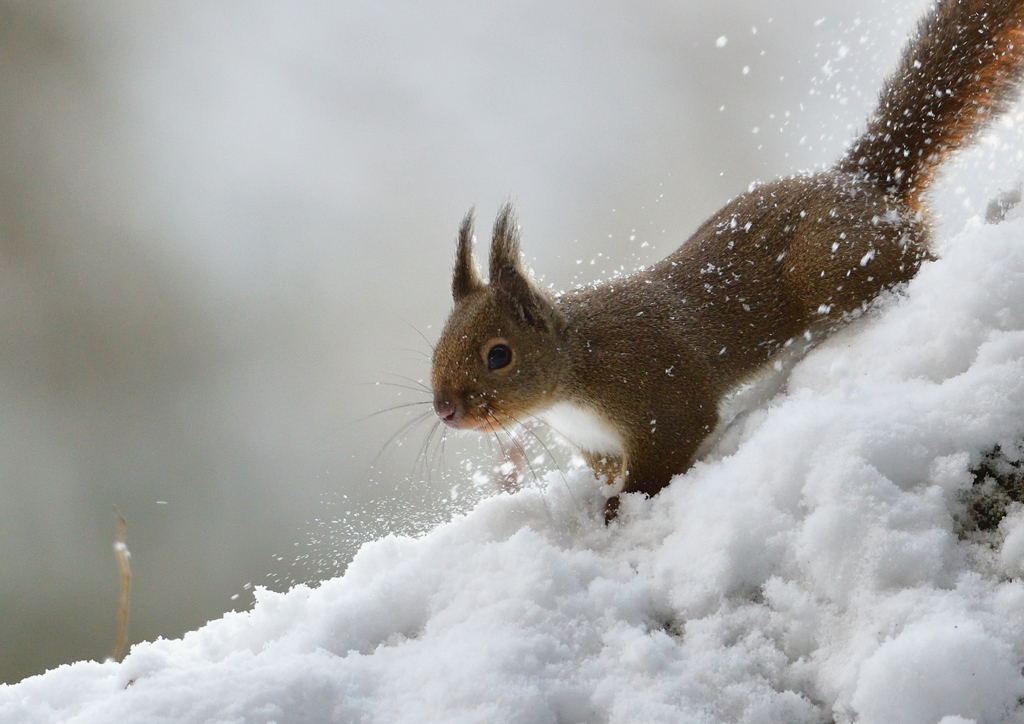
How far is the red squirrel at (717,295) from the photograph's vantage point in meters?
1.62

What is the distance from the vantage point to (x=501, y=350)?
162 cm

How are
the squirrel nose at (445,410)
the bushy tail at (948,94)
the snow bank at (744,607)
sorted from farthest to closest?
the bushy tail at (948,94)
the squirrel nose at (445,410)
the snow bank at (744,607)

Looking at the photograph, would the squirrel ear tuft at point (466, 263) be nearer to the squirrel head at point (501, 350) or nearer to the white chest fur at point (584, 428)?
the squirrel head at point (501, 350)

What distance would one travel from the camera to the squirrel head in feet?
5.25

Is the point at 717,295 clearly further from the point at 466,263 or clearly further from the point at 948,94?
the point at 948,94

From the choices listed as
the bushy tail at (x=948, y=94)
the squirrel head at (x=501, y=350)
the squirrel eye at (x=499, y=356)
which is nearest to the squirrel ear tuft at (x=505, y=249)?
the squirrel head at (x=501, y=350)

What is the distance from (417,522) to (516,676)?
85 centimetres

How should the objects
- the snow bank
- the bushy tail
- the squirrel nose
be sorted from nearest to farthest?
the snow bank < the squirrel nose < the bushy tail

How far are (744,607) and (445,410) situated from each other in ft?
2.47

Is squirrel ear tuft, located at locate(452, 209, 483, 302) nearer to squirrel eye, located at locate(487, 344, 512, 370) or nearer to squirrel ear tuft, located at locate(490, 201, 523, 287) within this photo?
squirrel ear tuft, located at locate(490, 201, 523, 287)

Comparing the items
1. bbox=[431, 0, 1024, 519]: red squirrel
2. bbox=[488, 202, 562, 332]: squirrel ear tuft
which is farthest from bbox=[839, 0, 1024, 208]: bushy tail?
bbox=[488, 202, 562, 332]: squirrel ear tuft

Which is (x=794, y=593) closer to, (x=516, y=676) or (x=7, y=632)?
(x=516, y=676)

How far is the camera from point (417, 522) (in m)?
1.71

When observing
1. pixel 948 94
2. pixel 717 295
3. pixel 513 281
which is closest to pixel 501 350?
pixel 513 281
